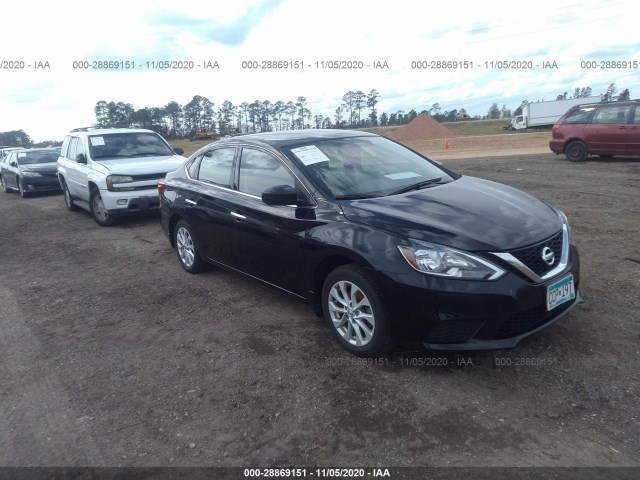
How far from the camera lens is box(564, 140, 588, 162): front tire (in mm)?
14805

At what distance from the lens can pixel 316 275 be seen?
4.25 m

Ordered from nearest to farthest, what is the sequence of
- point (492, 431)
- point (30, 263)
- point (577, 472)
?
point (577, 472) → point (492, 431) → point (30, 263)

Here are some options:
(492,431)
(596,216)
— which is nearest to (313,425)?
(492,431)

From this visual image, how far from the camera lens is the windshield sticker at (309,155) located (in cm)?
462

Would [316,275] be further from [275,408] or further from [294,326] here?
[275,408]

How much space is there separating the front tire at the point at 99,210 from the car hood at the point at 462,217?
6.81 m

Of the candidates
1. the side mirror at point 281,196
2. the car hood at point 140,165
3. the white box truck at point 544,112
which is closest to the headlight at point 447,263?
the side mirror at point 281,196

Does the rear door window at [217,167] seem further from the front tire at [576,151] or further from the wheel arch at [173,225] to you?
the front tire at [576,151]

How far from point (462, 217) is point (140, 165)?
281 inches

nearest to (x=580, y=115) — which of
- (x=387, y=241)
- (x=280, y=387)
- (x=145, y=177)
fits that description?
(x=145, y=177)

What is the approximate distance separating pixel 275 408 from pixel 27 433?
1.57 m

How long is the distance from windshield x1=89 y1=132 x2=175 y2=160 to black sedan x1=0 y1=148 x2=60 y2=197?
23.3ft

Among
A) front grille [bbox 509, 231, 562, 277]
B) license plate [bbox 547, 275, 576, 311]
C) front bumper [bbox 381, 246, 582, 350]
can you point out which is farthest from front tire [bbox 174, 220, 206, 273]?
license plate [bbox 547, 275, 576, 311]

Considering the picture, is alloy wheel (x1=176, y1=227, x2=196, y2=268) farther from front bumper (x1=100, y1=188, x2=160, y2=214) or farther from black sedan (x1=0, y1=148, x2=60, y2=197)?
black sedan (x1=0, y1=148, x2=60, y2=197)
